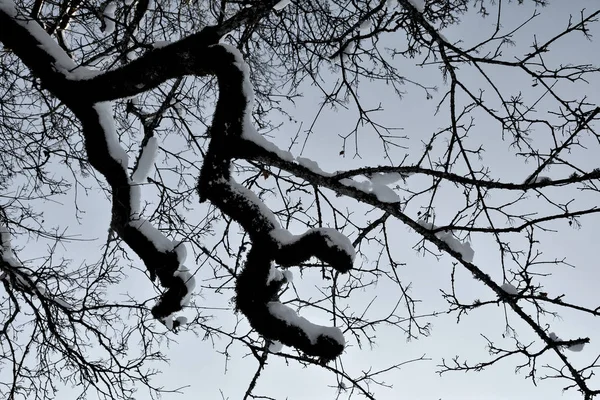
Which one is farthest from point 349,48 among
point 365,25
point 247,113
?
point 247,113

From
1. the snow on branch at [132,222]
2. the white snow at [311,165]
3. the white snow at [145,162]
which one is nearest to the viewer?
the white snow at [311,165]

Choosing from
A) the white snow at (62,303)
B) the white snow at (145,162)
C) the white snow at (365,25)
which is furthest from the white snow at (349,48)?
the white snow at (62,303)

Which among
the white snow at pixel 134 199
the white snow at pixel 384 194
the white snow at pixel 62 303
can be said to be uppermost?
the white snow at pixel 134 199

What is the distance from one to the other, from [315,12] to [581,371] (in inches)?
181

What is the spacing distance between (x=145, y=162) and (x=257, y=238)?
1585 mm

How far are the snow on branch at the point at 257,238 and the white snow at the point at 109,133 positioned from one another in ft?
3.10

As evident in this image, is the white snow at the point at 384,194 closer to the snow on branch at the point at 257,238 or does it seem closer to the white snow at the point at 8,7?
the snow on branch at the point at 257,238

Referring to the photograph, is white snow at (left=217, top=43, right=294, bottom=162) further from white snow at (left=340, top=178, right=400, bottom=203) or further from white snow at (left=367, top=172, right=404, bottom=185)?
white snow at (left=367, top=172, right=404, bottom=185)

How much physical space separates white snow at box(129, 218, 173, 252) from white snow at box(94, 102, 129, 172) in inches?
17.5

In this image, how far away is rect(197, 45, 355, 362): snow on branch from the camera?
2355 millimetres

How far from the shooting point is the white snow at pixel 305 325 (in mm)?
2367

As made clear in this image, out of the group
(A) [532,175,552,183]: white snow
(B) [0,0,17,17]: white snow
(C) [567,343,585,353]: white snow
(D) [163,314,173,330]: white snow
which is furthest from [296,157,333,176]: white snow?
(B) [0,0,17,17]: white snow

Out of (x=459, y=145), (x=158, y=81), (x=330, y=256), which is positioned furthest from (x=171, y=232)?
(x=459, y=145)

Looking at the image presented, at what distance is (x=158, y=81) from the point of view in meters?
2.84
